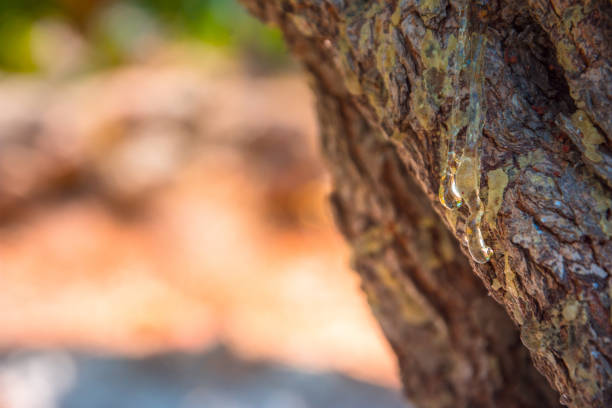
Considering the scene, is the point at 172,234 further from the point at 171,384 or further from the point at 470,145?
the point at 470,145

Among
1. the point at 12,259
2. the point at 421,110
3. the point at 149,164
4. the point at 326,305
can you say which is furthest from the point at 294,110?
the point at 421,110

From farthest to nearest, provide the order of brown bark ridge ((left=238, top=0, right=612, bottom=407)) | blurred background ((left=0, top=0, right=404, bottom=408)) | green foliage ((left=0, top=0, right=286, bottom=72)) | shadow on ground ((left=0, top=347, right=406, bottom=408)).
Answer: green foliage ((left=0, top=0, right=286, bottom=72))
blurred background ((left=0, top=0, right=404, bottom=408))
shadow on ground ((left=0, top=347, right=406, bottom=408))
brown bark ridge ((left=238, top=0, right=612, bottom=407))

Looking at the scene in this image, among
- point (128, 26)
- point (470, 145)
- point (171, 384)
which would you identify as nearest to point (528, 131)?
point (470, 145)

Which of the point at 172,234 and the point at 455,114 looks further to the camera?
the point at 172,234

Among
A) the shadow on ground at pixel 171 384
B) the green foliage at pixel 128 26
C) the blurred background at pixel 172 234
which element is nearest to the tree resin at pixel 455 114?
the blurred background at pixel 172 234

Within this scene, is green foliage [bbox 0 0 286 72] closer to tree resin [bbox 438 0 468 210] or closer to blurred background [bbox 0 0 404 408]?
blurred background [bbox 0 0 404 408]

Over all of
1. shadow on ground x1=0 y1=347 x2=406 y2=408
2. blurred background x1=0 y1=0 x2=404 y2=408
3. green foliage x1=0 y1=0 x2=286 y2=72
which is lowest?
shadow on ground x1=0 y1=347 x2=406 y2=408

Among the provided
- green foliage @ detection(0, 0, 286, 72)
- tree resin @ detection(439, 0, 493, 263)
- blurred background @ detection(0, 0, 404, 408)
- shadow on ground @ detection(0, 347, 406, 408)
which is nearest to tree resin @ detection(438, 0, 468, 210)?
tree resin @ detection(439, 0, 493, 263)
